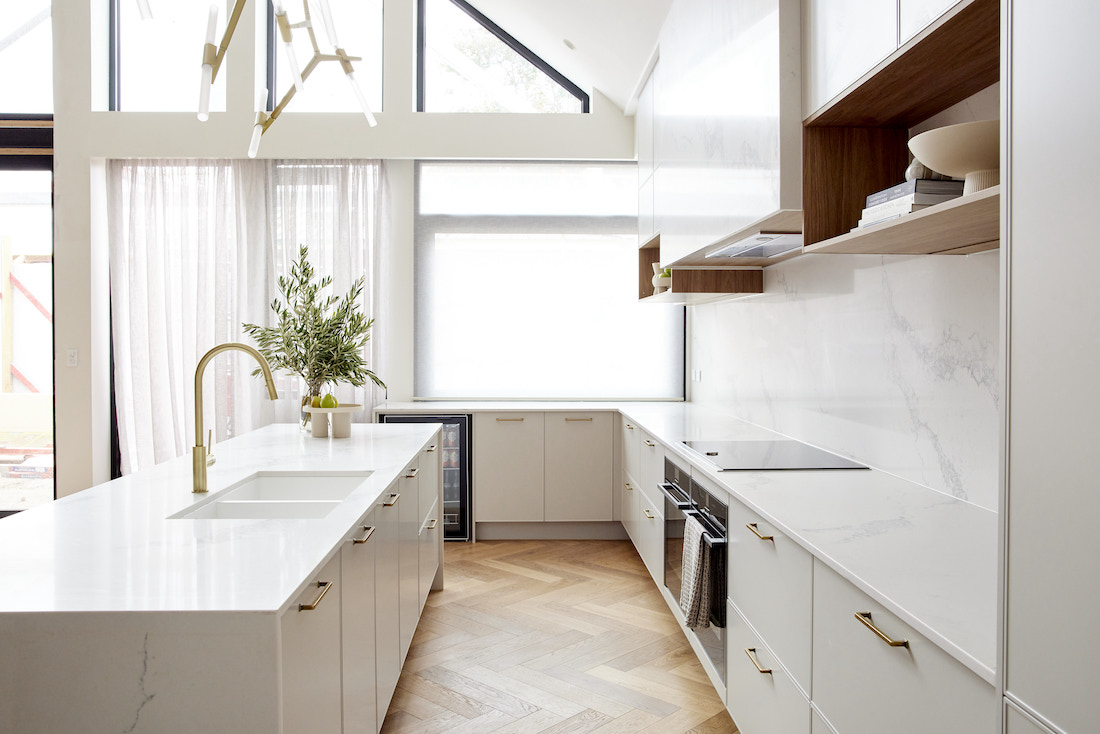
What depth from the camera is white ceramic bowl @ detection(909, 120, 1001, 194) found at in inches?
54.3

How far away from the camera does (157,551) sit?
146 centimetres

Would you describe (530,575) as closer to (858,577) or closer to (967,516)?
(967,516)

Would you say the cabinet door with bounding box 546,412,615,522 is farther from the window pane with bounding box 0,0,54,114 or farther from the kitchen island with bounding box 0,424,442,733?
Answer: the window pane with bounding box 0,0,54,114

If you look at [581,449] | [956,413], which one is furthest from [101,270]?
[956,413]

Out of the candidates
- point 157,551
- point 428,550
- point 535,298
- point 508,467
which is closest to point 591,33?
point 535,298

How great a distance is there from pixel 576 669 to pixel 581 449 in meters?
1.87

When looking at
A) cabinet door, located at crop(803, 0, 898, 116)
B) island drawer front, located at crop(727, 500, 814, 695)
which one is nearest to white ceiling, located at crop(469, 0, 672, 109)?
cabinet door, located at crop(803, 0, 898, 116)

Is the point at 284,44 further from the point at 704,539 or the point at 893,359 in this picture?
the point at 893,359

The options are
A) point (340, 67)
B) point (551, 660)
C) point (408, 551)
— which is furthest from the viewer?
point (340, 67)

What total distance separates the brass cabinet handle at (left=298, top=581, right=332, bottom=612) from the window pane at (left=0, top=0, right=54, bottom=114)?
483 cm

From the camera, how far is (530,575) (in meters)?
3.92

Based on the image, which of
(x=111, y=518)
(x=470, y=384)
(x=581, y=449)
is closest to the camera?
(x=111, y=518)

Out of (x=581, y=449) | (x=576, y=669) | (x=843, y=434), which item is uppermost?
(x=843, y=434)

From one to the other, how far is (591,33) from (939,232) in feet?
9.43
